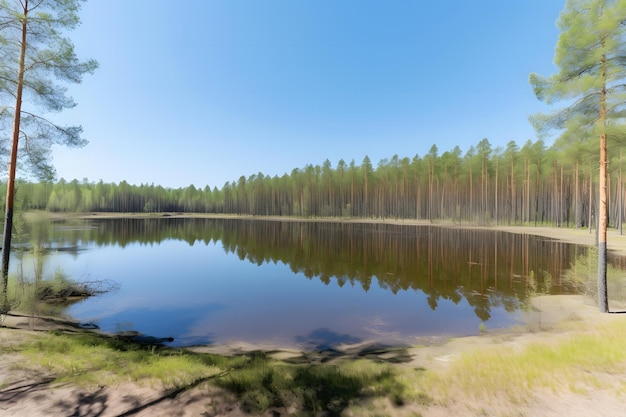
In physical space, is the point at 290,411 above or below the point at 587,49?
below

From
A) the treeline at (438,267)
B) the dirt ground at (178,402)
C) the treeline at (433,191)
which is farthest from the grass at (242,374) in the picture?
the treeline at (433,191)

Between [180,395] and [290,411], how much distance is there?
2304 millimetres

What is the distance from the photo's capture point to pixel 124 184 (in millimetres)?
139250

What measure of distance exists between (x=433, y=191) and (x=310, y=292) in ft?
231

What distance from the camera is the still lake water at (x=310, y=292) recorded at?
1131cm

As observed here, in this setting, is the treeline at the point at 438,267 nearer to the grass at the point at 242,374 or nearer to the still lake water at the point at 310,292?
the still lake water at the point at 310,292

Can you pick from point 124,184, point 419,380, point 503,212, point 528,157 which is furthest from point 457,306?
point 124,184

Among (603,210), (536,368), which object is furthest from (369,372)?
(603,210)

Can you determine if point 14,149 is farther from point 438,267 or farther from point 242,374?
point 438,267

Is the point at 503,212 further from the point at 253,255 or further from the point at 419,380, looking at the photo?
the point at 419,380

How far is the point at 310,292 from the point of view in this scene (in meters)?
16.8

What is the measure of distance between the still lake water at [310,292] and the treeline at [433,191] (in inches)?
328

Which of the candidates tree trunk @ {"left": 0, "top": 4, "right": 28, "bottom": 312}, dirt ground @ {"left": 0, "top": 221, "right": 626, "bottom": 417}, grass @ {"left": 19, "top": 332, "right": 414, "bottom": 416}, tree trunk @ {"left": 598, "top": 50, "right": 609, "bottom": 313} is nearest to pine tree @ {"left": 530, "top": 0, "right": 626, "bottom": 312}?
tree trunk @ {"left": 598, "top": 50, "right": 609, "bottom": 313}

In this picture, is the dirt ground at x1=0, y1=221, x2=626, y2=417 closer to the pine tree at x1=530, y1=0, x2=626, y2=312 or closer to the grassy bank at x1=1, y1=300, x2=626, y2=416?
the grassy bank at x1=1, y1=300, x2=626, y2=416
